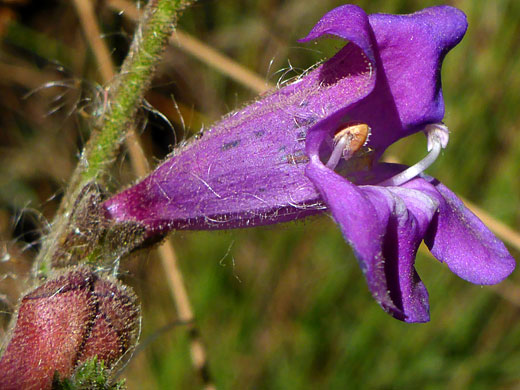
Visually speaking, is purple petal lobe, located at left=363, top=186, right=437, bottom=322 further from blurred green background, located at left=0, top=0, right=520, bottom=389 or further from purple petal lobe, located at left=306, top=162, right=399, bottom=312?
blurred green background, located at left=0, top=0, right=520, bottom=389

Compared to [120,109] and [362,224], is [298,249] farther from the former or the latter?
[362,224]

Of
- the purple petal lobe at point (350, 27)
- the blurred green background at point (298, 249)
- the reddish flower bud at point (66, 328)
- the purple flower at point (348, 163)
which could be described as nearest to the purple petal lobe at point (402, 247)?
the purple flower at point (348, 163)

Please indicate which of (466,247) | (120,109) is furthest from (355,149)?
(120,109)

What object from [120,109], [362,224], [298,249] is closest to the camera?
[362,224]

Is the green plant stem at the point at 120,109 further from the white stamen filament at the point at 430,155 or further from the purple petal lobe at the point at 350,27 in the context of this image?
the white stamen filament at the point at 430,155

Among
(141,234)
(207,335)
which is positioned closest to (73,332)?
(141,234)

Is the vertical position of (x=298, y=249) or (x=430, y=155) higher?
(x=430, y=155)
